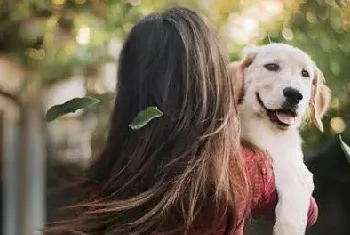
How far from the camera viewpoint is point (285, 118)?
1069mm

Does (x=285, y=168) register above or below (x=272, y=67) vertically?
below

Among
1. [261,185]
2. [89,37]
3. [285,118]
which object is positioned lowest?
[261,185]

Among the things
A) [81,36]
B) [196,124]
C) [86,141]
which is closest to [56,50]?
[81,36]

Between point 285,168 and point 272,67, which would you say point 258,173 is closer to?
point 285,168

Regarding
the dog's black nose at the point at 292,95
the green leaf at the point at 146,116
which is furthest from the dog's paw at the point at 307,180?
the green leaf at the point at 146,116

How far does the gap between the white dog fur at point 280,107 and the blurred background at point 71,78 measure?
22mm

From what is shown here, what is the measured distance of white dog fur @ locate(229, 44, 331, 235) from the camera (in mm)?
1052

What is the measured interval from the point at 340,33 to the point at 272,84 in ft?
0.58

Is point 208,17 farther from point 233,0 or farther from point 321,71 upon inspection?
point 321,71

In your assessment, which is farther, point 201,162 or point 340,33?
point 340,33

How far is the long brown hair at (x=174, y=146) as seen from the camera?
104 cm

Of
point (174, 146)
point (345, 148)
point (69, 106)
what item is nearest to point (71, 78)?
point (69, 106)

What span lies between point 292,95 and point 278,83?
0.09ft

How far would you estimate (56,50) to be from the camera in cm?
110
